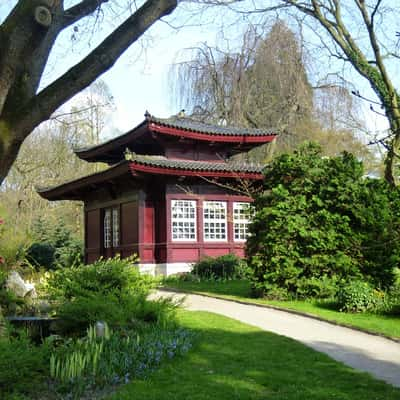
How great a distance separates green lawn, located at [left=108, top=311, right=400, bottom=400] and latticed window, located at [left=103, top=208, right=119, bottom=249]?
1512cm

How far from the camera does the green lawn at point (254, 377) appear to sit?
529 cm

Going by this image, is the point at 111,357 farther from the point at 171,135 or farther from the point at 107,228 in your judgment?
the point at 107,228

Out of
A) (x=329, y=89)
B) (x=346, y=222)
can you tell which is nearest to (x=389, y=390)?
(x=346, y=222)

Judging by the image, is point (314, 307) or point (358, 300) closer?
point (358, 300)

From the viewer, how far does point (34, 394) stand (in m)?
5.44

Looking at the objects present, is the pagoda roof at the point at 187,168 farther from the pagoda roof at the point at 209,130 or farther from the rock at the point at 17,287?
the rock at the point at 17,287

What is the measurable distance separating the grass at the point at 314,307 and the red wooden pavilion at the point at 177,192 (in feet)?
10.8

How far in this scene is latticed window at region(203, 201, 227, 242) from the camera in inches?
827

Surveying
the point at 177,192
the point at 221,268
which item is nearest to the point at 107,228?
the point at 177,192

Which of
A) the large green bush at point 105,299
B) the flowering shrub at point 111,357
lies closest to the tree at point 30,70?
the flowering shrub at point 111,357

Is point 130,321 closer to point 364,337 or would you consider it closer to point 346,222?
point 364,337

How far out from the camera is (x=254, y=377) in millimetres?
5949

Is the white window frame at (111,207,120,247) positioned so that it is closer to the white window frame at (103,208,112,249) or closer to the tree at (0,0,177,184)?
the white window frame at (103,208,112,249)

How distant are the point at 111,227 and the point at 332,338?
630 inches
